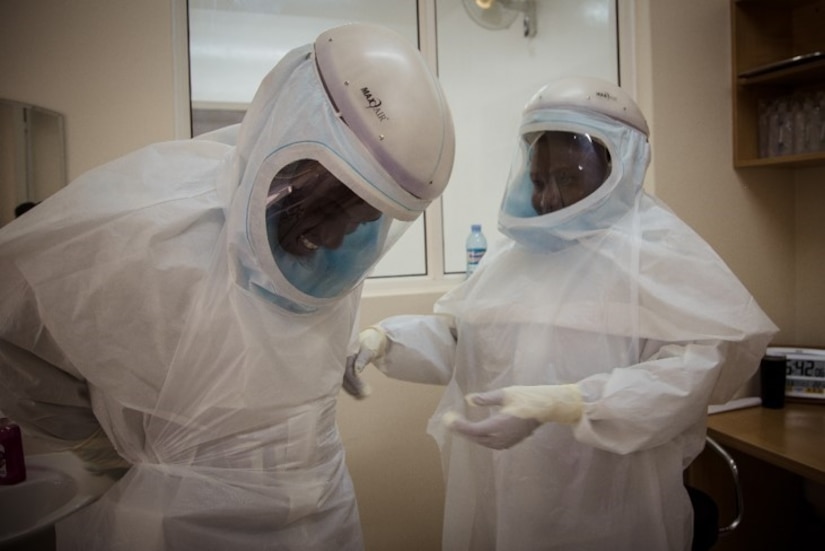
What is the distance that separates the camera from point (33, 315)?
694mm

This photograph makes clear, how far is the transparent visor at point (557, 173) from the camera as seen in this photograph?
44.4 inches

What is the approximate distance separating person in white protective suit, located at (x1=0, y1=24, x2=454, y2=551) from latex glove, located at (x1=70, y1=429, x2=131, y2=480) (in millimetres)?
183

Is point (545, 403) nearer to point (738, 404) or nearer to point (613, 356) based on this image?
point (613, 356)

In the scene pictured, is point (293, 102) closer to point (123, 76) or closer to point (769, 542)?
point (123, 76)

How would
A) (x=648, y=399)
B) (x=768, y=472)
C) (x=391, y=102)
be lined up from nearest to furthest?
(x=391, y=102)
(x=648, y=399)
(x=768, y=472)

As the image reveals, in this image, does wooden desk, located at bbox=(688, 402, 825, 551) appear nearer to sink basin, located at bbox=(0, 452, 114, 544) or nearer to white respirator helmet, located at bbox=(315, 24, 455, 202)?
white respirator helmet, located at bbox=(315, 24, 455, 202)

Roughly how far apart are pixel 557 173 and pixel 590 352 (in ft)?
1.35

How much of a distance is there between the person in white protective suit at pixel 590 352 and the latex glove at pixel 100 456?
0.48 meters

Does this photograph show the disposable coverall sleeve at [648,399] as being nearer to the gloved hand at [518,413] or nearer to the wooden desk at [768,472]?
the gloved hand at [518,413]

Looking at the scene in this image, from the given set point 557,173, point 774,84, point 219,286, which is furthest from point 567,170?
point 774,84

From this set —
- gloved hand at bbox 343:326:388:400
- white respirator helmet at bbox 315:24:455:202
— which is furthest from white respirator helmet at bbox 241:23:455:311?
gloved hand at bbox 343:326:388:400

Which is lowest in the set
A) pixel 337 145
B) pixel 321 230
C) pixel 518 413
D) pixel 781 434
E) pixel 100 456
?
pixel 781 434

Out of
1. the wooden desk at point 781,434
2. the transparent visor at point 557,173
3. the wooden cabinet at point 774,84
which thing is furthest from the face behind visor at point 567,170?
the wooden cabinet at point 774,84

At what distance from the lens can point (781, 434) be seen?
1501 millimetres
